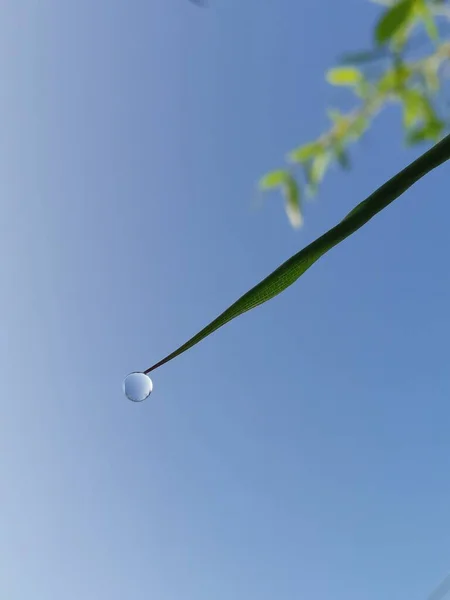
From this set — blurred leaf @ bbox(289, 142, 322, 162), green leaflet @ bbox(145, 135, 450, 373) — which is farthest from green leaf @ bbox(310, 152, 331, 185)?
green leaflet @ bbox(145, 135, 450, 373)

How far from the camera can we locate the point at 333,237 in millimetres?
149

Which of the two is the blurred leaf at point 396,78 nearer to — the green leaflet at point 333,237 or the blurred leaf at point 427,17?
the blurred leaf at point 427,17

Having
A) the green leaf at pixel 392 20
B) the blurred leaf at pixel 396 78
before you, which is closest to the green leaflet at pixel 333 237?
the green leaf at pixel 392 20

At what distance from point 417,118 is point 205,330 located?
0.41m

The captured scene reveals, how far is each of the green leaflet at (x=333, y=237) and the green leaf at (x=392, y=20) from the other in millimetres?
259

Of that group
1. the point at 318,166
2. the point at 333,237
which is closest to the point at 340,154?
the point at 318,166

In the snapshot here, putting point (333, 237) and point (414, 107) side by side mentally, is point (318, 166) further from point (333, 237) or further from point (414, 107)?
point (333, 237)

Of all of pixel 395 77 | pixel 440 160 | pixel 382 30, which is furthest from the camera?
pixel 395 77

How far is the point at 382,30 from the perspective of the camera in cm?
36

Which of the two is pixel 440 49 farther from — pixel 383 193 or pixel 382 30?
pixel 383 193

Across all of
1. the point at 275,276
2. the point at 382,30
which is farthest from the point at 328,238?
the point at 382,30

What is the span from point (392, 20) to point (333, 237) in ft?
0.88

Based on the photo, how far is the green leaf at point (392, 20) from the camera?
36 cm

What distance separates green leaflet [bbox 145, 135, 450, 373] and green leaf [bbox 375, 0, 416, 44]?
10.2 inches
